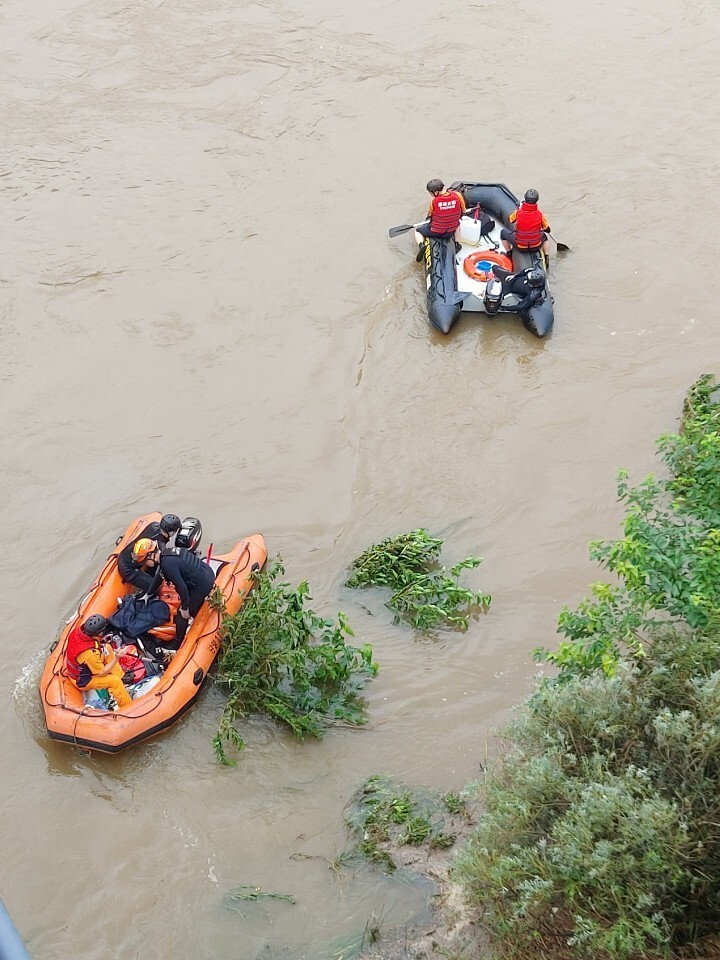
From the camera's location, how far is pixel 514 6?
52.0ft

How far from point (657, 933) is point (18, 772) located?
450cm

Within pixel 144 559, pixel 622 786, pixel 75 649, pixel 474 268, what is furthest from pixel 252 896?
pixel 474 268

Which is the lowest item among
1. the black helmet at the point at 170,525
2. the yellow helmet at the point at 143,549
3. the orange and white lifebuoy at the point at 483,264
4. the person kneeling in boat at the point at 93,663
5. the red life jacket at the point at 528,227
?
the person kneeling in boat at the point at 93,663

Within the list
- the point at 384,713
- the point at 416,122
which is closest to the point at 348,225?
the point at 416,122

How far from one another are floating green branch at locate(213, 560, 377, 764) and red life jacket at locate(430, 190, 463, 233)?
4.96 metres

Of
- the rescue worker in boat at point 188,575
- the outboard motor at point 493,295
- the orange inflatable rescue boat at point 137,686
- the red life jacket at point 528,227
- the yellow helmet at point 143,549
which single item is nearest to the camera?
the orange inflatable rescue boat at point 137,686

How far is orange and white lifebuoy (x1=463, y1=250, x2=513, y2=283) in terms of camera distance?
10.3 metres

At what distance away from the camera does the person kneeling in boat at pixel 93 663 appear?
22.2ft

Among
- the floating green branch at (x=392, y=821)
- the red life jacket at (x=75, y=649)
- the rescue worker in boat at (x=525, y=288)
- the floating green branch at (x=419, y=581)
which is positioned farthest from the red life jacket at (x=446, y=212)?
the floating green branch at (x=392, y=821)

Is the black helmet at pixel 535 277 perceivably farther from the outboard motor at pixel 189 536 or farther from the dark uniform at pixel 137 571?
the dark uniform at pixel 137 571

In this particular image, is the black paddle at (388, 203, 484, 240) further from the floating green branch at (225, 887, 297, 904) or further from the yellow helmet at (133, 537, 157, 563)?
the floating green branch at (225, 887, 297, 904)

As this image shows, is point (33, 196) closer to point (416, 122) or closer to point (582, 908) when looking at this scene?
point (416, 122)

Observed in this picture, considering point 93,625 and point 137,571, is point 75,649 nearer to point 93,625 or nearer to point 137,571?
point 93,625

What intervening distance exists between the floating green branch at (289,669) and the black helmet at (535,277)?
4.41 meters
